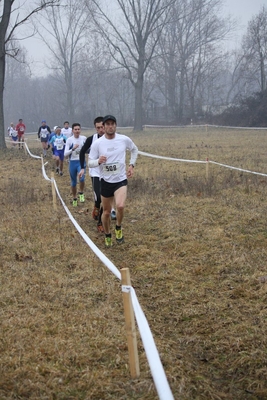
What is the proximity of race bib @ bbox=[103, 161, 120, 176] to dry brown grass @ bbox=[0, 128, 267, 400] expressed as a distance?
1.24 meters

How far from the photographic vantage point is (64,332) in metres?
4.47

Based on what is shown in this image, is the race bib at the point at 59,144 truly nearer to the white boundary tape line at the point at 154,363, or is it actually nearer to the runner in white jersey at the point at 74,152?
the runner in white jersey at the point at 74,152

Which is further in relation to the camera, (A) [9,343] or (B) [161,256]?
(B) [161,256]

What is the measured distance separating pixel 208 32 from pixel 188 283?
51132mm

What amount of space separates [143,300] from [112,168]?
8.34ft

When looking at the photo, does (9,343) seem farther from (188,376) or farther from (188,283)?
(188,283)

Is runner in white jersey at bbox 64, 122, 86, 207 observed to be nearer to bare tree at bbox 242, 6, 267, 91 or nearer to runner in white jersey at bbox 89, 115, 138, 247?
runner in white jersey at bbox 89, 115, 138, 247

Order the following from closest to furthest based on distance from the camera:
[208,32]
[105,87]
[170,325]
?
[170,325]
[208,32]
[105,87]

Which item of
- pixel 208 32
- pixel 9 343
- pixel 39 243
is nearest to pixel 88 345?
pixel 9 343

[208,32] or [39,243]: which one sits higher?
[208,32]

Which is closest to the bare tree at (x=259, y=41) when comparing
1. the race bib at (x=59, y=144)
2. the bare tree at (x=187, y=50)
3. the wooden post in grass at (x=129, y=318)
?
the bare tree at (x=187, y=50)

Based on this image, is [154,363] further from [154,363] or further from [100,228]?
[100,228]

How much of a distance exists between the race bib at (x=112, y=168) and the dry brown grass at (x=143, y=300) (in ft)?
4.05

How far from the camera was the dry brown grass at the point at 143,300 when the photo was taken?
3.71 metres
